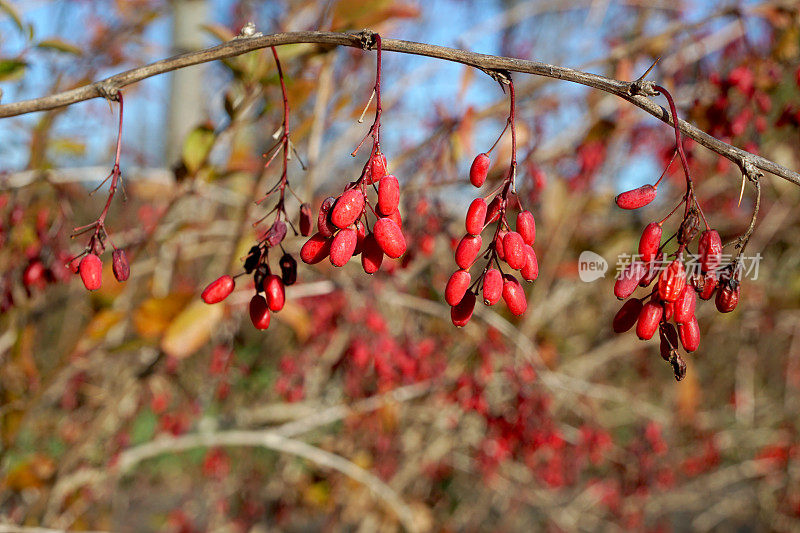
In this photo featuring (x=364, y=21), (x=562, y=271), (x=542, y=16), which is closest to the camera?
(x=364, y=21)

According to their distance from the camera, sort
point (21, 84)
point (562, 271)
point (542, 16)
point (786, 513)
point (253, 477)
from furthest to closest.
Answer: point (542, 16)
point (786, 513)
point (253, 477)
point (562, 271)
point (21, 84)

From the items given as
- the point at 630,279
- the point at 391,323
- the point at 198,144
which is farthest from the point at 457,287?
the point at 391,323

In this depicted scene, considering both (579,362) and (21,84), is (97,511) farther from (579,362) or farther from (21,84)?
(579,362)

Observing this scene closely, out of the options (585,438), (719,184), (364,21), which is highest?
(719,184)

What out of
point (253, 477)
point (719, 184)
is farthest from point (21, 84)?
point (719, 184)

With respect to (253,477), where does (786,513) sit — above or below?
above

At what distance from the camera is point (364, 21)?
1.79 meters

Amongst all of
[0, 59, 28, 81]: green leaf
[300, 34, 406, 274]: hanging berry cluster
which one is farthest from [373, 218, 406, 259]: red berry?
[0, 59, 28, 81]: green leaf

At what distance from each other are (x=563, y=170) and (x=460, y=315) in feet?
8.33

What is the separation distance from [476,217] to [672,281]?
0.94ft

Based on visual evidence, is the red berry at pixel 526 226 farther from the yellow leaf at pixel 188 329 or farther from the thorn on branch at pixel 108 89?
the yellow leaf at pixel 188 329

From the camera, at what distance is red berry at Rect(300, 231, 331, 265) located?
2.96 ft

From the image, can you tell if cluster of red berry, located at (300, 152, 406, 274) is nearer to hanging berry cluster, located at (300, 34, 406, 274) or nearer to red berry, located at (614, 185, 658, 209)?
hanging berry cluster, located at (300, 34, 406, 274)

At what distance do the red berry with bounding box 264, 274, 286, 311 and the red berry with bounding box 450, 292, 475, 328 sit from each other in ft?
0.85
